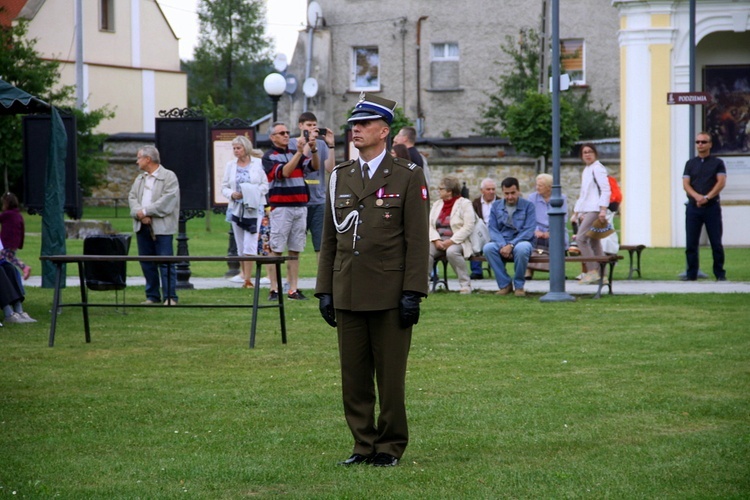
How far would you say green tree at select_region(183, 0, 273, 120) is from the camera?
81.2m

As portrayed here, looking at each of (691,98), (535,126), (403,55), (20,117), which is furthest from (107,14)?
(691,98)

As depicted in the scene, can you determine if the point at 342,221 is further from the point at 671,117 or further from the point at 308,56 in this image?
the point at 308,56

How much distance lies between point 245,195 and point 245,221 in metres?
0.39

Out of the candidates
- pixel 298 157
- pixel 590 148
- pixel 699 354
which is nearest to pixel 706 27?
pixel 590 148

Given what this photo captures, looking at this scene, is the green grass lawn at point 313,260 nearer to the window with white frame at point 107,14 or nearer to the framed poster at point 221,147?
the framed poster at point 221,147

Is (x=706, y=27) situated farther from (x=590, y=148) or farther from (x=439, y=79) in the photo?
(x=439, y=79)

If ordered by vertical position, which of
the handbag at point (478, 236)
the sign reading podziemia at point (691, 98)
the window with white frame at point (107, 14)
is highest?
the window with white frame at point (107, 14)

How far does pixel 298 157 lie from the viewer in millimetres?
14883

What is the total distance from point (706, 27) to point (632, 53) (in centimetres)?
181

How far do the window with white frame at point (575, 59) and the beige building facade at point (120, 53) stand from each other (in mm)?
19355

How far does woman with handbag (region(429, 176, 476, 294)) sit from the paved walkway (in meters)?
0.75

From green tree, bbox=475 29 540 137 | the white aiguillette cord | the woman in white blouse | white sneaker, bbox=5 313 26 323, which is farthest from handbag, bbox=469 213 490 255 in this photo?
green tree, bbox=475 29 540 137

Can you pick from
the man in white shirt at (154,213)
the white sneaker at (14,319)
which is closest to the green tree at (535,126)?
the man in white shirt at (154,213)

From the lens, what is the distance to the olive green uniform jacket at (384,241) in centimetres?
664
